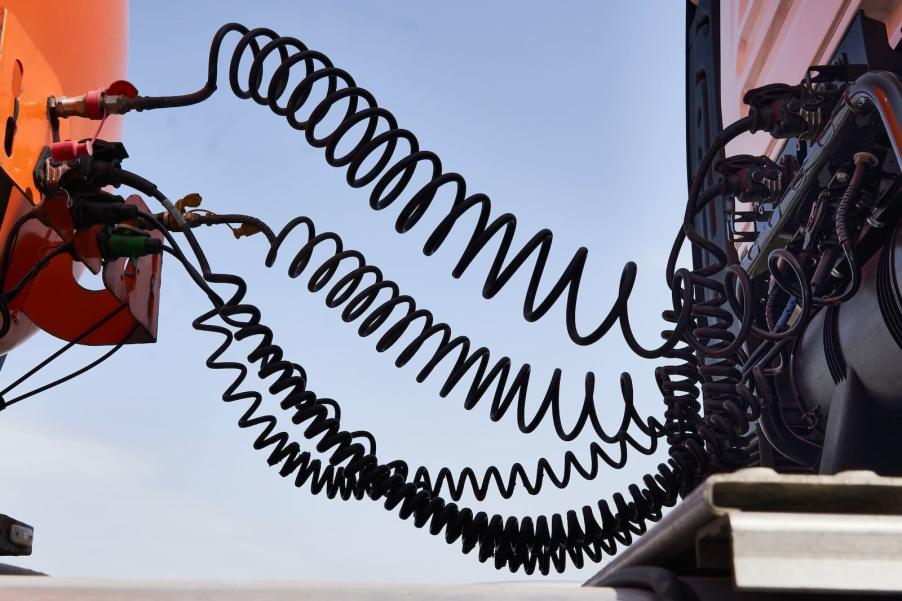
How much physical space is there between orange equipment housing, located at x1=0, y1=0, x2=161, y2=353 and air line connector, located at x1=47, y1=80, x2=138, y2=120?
2cm

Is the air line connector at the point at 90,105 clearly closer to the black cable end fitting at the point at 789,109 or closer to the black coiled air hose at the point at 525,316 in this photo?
the black coiled air hose at the point at 525,316

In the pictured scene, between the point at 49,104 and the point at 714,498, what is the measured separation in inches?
56.0

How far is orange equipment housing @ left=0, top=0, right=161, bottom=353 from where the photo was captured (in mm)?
1429

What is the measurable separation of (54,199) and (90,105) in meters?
0.18

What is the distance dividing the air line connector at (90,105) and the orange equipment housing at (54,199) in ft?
0.07

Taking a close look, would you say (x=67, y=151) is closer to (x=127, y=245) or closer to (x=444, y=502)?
(x=127, y=245)

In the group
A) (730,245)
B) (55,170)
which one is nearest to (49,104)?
(55,170)

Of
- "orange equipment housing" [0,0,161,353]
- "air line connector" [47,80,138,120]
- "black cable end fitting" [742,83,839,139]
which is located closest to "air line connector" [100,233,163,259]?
"orange equipment housing" [0,0,161,353]

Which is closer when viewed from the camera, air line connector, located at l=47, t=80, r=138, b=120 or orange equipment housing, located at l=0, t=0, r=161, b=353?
orange equipment housing, located at l=0, t=0, r=161, b=353

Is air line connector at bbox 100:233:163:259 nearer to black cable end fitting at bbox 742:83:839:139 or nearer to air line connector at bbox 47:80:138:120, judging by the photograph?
air line connector at bbox 47:80:138:120

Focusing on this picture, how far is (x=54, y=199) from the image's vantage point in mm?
1505

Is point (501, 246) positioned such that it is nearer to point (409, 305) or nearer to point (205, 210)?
point (409, 305)

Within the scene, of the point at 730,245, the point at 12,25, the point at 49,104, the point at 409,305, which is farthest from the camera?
the point at 730,245

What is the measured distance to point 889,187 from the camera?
1.30 metres
